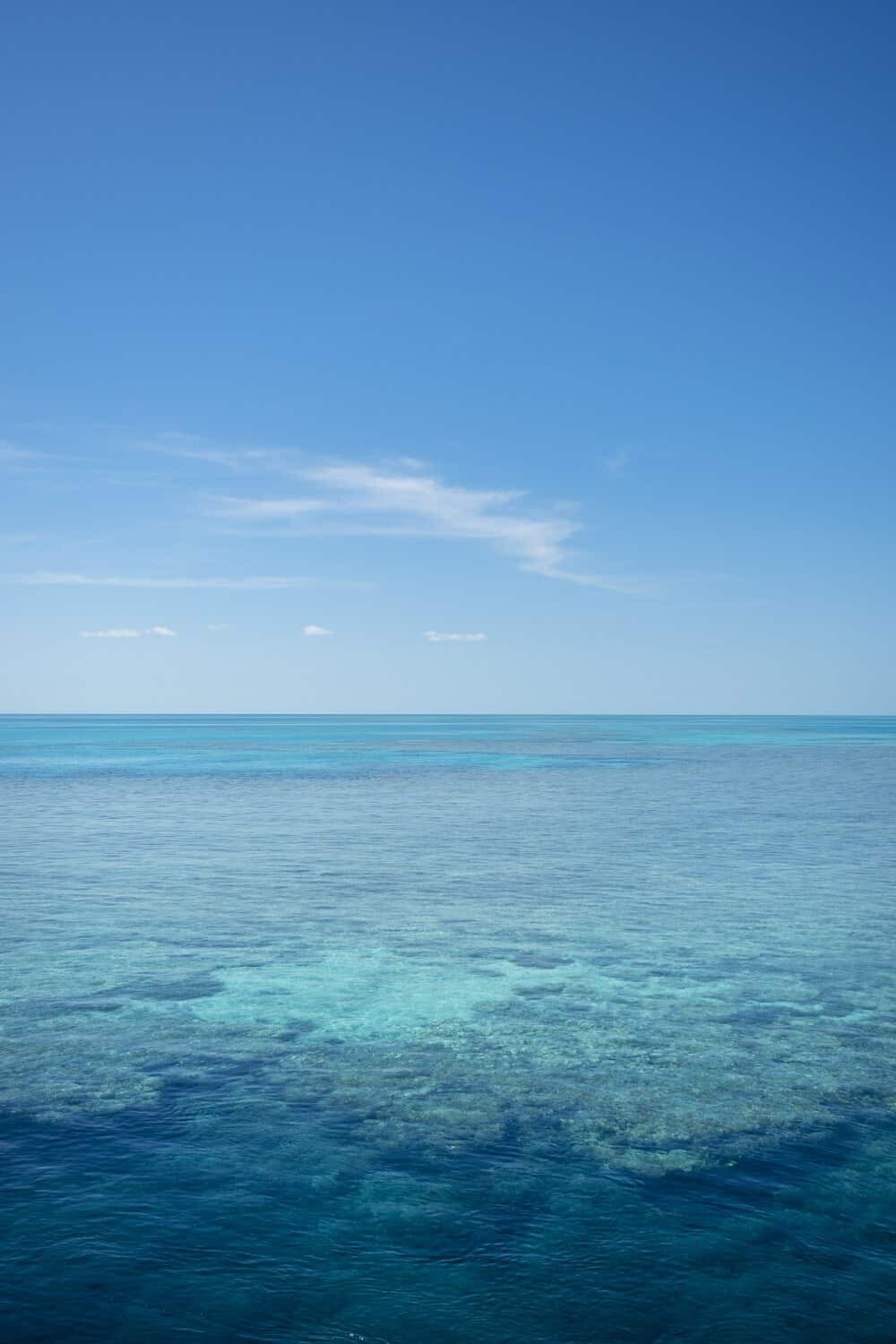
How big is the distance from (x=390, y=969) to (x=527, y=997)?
2.48m

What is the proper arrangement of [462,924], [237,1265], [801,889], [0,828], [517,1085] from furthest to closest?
[0,828] < [801,889] < [462,924] < [517,1085] < [237,1265]

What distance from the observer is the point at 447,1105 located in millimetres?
10039

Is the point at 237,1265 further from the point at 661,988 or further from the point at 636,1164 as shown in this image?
the point at 661,988

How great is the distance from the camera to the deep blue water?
6793 mm

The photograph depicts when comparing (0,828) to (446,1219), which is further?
(0,828)

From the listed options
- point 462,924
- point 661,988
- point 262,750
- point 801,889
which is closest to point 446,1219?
point 661,988

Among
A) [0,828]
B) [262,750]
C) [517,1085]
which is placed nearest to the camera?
[517,1085]

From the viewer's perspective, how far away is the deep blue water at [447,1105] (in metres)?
6.79

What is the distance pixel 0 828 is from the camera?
32844 mm

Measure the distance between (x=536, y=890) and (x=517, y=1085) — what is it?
40.3 feet

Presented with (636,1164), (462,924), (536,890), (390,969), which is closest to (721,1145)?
(636,1164)

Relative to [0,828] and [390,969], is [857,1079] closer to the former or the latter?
[390,969]

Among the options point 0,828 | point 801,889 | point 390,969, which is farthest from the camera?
point 0,828

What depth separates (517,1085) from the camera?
418 inches
